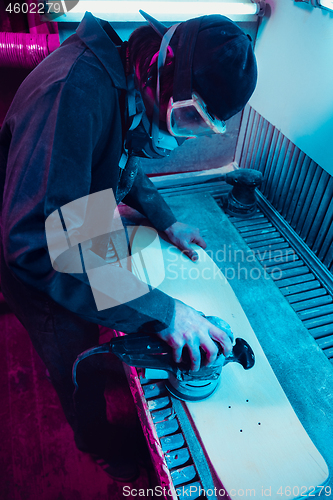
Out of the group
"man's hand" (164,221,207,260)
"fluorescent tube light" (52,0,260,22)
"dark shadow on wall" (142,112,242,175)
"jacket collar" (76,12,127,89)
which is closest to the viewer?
"jacket collar" (76,12,127,89)

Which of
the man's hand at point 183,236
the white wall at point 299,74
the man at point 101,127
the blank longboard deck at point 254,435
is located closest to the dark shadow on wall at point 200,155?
the white wall at point 299,74

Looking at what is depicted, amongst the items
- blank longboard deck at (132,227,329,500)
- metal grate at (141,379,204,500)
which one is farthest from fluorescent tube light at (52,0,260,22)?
metal grate at (141,379,204,500)

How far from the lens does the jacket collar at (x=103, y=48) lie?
97 centimetres

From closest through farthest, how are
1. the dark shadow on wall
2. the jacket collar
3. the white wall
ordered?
the jacket collar
the white wall
the dark shadow on wall

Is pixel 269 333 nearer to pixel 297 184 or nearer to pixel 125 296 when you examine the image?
pixel 125 296

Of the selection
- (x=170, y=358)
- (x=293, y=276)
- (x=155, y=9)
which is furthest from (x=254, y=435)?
(x=155, y=9)

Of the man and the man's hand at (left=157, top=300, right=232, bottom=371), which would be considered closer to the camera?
the man

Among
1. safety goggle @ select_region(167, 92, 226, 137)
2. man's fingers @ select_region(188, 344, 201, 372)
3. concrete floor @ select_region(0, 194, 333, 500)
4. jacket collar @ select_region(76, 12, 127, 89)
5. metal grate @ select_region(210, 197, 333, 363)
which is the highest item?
jacket collar @ select_region(76, 12, 127, 89)

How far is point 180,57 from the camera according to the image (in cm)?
89

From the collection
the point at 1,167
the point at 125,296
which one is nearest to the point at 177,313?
the point at 125,296

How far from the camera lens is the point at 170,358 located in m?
1.13

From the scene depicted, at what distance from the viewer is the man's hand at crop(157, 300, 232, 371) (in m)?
1.08

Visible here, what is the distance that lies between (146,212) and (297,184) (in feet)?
2.74

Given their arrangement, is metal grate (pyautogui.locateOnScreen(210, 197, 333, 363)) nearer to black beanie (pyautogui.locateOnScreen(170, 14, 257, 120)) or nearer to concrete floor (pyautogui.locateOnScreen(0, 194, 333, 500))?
concrete floor (pyautogui.locateOnScreen(0, 194, 333, 500))
